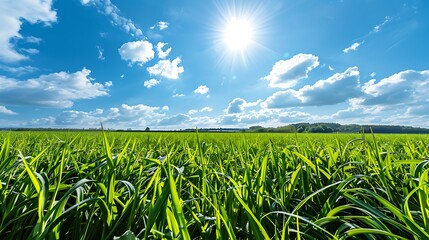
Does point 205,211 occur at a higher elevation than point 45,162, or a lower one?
lower

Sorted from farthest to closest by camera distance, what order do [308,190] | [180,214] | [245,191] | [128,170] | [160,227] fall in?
1. [128,170]
2. [308,190]
3. [245,191]
4. [160,227]
5. [180,214]

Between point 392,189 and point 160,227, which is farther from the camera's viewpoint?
point 392,189

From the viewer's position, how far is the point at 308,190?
1205 millimetres

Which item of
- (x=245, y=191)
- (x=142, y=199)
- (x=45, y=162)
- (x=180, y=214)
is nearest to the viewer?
(x=180, y=214)

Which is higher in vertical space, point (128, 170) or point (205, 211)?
point (128, 170)

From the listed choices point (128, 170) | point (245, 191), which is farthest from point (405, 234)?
point (128, 170)

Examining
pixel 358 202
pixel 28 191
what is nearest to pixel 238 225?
pixel 358 202

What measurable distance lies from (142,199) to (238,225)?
364mm

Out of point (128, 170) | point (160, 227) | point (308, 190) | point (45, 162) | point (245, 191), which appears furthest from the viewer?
point (45, 162)

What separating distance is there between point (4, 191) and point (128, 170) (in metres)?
0.52

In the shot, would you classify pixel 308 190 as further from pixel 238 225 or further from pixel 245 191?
pixel 238 225

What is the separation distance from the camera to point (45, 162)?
1.71m

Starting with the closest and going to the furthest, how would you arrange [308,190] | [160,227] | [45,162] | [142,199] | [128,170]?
[160,227], [142,199], [308,190], [128,170], [45,162]

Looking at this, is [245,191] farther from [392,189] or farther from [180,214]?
[392,189]
